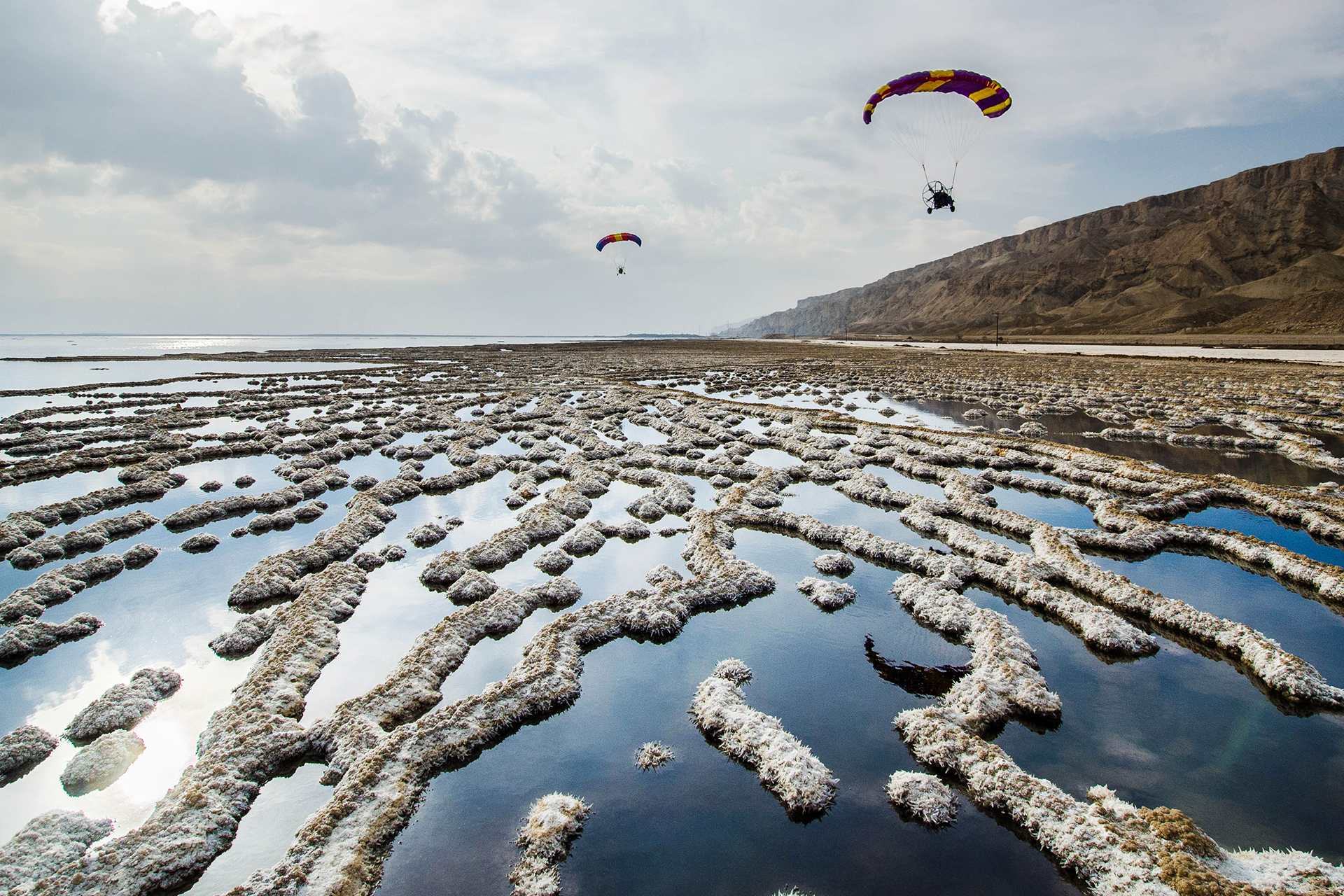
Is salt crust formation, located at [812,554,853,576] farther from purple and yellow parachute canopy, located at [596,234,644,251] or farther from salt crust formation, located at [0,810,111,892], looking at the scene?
purple and yellow parachute canopy, located at [596,234,644,251]

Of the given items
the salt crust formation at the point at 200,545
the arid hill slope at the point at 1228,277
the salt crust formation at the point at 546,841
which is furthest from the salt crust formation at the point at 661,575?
the arid hill slope at the point at 1228,277

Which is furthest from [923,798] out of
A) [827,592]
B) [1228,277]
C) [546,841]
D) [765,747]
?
[1228,277]

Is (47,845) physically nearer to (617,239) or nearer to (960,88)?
(960,88)

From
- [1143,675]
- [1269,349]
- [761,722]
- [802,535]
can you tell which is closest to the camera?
[761,722]

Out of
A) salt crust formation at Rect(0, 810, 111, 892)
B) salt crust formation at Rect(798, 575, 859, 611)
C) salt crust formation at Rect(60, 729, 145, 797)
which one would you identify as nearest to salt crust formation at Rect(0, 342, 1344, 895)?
salt crust formation at Rect(0, 810, 111, 892)

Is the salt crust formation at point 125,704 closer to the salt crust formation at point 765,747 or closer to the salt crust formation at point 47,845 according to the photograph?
the salt crust formation at point 47,845

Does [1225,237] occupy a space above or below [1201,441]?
above

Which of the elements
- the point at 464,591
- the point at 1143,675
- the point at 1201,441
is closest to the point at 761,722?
the point at 1143,675

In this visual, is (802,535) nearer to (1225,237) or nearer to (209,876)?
(209,876)

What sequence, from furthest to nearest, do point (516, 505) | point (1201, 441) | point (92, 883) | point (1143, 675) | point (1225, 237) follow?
point (1225, 237), point (1201, 441), point (516, 505), point (1143, 675), point (92, 883)
